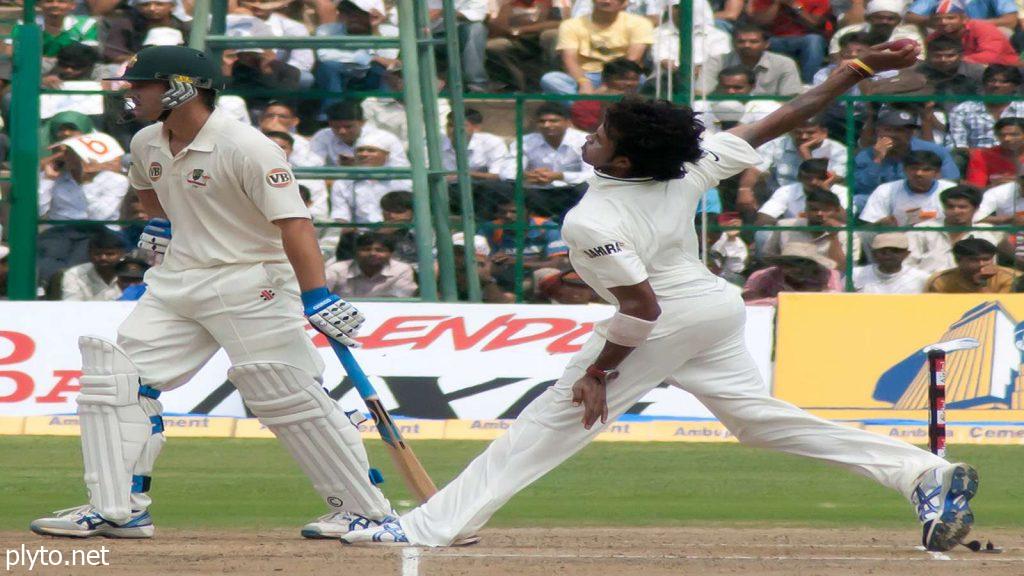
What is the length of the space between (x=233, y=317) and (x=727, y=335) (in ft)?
6.16

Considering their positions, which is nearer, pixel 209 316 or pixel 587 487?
pixel 209 316

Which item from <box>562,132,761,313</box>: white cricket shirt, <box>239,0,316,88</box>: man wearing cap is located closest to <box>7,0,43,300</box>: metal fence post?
<box>239,0,316,88</box>: man wearing cap

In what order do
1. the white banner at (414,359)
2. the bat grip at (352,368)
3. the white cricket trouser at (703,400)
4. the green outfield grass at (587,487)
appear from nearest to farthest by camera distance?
the white cricket trouser at (703,400) < the bat grip at (352,368) < the green outfield grass at (587,487) < the white banner at (414,359)

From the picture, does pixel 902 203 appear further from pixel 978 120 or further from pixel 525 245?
pixel 525 245

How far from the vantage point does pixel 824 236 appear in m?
12.2

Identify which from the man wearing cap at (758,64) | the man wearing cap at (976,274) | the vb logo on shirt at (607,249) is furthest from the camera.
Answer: the man wearing cap at (758,64)

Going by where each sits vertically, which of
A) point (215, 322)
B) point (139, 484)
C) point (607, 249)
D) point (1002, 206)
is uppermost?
point (607, 249)

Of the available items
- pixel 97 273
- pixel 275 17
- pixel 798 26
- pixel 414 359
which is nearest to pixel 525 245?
pixel 414 359

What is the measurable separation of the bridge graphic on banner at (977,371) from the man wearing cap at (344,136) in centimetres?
434

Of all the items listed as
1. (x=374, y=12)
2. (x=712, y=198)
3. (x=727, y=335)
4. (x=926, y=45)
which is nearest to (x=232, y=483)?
(x=727, y=335)

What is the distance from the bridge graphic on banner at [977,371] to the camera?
34.4 ft

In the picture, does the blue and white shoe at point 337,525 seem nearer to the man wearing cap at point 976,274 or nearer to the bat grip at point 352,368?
the bat grip at point 352,368

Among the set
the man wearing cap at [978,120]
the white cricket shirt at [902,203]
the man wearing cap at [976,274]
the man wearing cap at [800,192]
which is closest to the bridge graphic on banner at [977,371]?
the man wearing cap at [976,274]

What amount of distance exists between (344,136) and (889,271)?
4.45 meters
